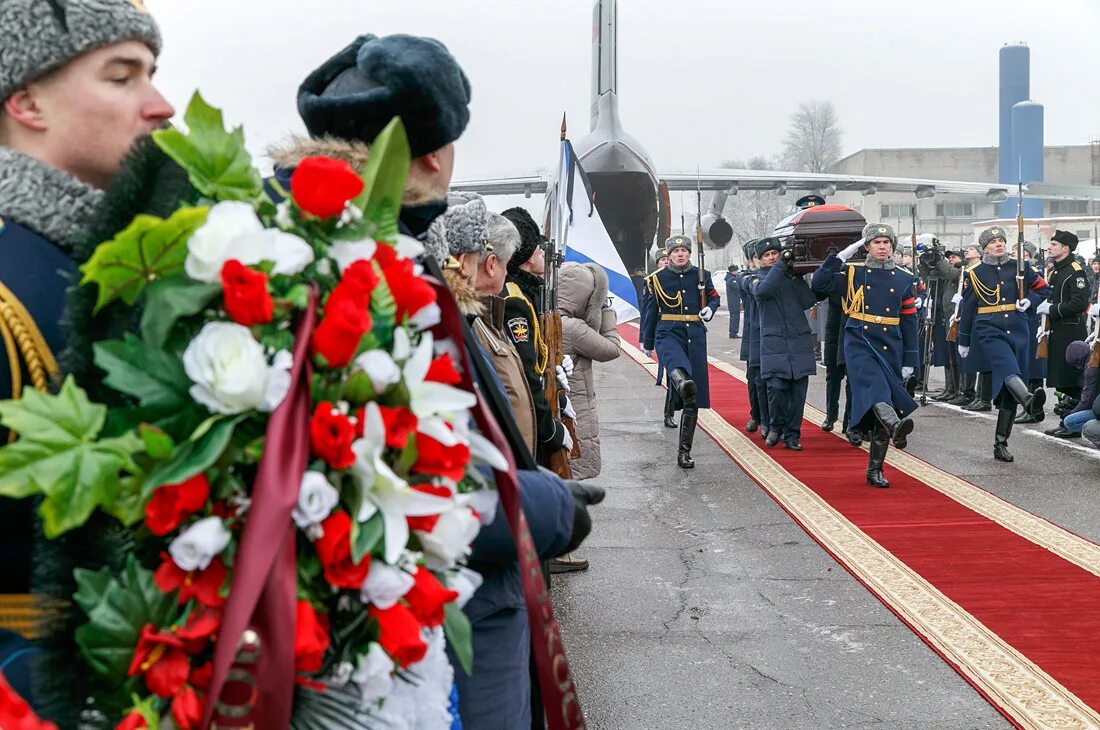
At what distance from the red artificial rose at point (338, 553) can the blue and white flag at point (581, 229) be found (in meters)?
5.35

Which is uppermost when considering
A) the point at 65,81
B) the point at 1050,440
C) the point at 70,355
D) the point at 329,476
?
the point at 65,81

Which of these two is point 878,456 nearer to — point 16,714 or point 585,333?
point 585,333

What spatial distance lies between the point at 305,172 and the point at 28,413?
0.42 metres

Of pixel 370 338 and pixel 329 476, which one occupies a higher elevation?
pixel 370 338

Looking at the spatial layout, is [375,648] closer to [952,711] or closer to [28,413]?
[28,413]

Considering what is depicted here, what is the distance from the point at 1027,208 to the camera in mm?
68750

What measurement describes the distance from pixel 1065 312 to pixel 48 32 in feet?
40.3

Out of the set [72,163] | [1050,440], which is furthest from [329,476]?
[1050,440]

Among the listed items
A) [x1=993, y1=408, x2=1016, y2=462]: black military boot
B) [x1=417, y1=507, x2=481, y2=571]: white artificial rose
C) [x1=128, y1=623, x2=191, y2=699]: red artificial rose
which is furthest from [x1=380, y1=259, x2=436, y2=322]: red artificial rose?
[x1=993, y1=408, x2=1016, y2=462]: black military boot

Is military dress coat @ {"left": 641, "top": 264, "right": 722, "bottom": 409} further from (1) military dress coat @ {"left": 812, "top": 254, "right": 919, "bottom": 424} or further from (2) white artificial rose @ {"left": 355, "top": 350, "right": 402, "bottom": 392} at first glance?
(2) white artificial rose @ {"left": 355, "top": 350, "right": 402, "bottom": 392}

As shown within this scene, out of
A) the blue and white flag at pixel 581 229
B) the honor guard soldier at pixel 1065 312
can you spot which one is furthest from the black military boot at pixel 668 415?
the blue and white flag at pixel 581 229

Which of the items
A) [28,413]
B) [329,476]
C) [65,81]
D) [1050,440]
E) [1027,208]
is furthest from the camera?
[1027,208]

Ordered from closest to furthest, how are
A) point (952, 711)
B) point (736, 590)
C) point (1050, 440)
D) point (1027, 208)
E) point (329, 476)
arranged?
point (329, 476), point (952, 711), point (736, 590), point (1050, 440), point (1027, 208)

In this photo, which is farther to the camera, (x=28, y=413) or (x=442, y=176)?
(x=442, y=176)
